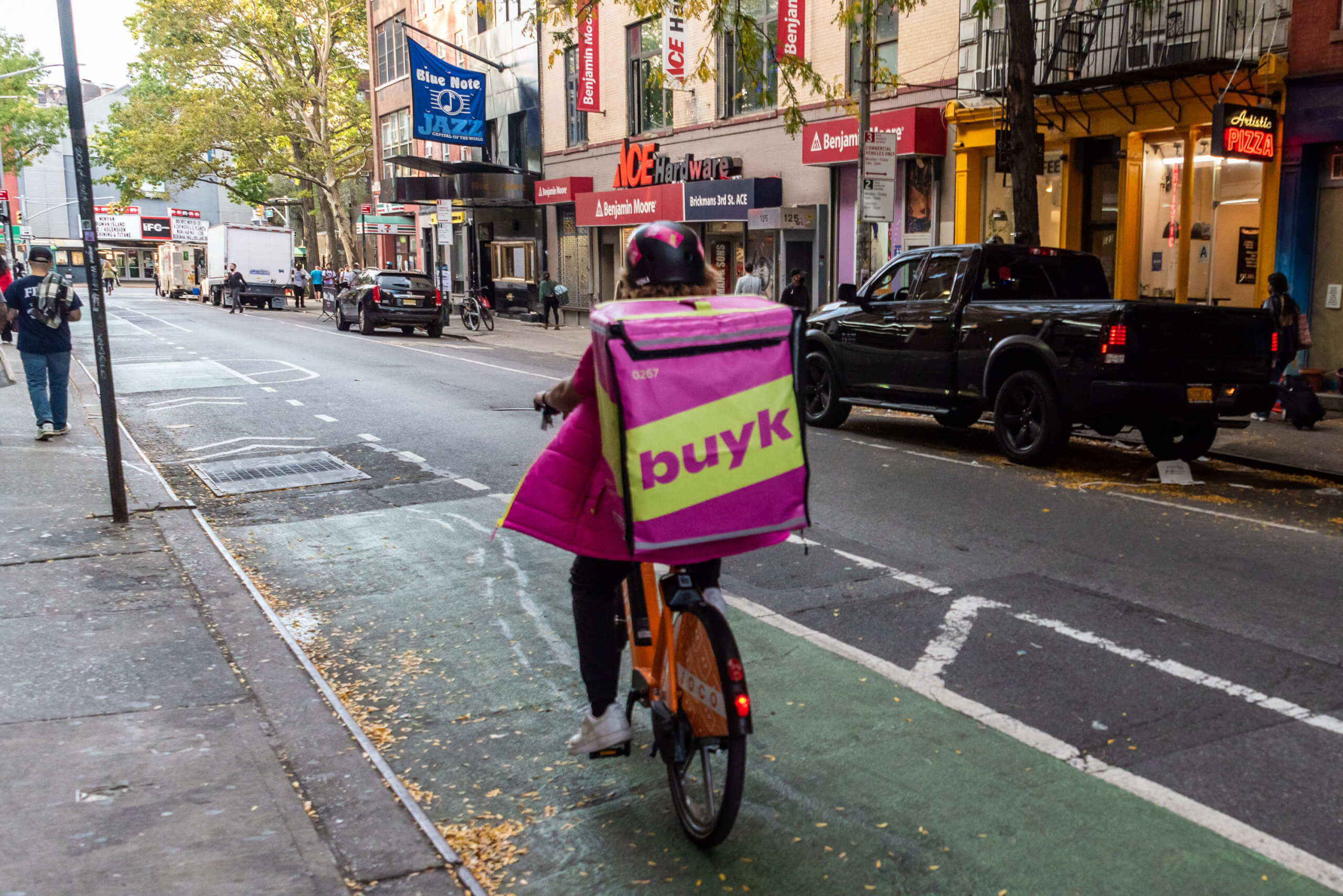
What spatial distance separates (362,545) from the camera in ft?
24.3

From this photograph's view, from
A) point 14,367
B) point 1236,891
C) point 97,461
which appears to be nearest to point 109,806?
point 1236,891

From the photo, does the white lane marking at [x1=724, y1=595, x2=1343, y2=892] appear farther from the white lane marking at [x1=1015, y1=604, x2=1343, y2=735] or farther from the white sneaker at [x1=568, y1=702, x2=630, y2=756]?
the white sneaker at [x1=568, y1=702, x2=630, y2=756]

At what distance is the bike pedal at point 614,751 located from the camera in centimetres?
378

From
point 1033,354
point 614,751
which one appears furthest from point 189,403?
point 614,751

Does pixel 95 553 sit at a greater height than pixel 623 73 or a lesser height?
lesser

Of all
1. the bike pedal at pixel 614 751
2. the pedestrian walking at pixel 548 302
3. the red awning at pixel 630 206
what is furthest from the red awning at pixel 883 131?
the bike pedal at pixel 614 751

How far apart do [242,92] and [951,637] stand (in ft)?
167

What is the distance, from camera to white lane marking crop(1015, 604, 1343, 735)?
443 centimetres

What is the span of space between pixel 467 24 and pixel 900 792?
41503 mm

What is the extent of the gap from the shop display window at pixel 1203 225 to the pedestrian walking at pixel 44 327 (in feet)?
48.0

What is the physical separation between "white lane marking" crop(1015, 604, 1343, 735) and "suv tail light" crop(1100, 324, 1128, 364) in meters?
4.57

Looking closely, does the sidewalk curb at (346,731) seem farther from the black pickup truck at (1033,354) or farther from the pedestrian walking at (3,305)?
the black pickup truck at (1033,354)

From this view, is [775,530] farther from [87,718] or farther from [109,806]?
[87,718]

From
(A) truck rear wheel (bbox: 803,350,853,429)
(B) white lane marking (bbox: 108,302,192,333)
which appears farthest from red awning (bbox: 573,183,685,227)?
(A) truck rear wheel (bbox: 803,350,853,429)
